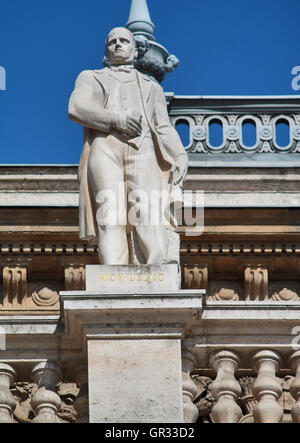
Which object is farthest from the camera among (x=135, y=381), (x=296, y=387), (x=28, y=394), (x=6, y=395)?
(x=28, y=394)

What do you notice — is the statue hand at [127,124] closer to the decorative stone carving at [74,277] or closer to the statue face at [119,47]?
the statue face at [119,47]

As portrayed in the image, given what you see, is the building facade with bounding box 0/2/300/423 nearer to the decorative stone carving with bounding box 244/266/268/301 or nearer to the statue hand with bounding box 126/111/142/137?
the decorative stone carving with bounding box 244/266/268/301

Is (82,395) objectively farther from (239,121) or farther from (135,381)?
(239,121)

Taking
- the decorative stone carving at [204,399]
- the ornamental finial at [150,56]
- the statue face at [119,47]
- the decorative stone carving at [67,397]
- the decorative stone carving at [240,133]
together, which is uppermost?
the ornamental finial at [150,56]

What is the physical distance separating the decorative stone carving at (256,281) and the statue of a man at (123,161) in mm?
9589

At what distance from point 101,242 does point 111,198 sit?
0.36 meters

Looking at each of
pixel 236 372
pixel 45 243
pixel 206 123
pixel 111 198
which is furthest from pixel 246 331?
pixel 206 123

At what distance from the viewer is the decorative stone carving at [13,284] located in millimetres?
28797

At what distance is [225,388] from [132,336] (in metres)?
0.82

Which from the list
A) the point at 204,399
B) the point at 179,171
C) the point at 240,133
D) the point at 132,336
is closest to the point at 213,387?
the point at 132,336

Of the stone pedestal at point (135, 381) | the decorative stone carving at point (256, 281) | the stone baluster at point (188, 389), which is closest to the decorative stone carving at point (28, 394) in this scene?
the stone pedestal at point (135, 381)

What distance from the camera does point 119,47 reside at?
19.8 metres

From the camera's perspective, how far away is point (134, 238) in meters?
18.7
